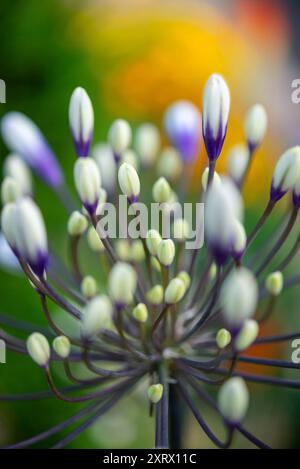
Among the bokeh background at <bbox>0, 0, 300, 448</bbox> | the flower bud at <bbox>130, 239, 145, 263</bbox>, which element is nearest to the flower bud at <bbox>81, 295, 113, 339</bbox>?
the flower bud at <bbox>130, 239, 145, 263</bbox>

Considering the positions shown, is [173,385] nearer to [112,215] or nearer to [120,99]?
[112,215]

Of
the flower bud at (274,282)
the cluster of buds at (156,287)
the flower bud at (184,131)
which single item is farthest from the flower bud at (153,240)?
the flower bud at (184,131)

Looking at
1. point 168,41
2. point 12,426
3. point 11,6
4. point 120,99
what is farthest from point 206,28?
point 12,426

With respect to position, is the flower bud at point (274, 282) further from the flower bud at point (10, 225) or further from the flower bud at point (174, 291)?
the flower bud at point (10, 225)

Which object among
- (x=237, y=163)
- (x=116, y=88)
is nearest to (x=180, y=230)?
(x=237, y=163)

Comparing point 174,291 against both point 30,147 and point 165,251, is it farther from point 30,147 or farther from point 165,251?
point 30,147

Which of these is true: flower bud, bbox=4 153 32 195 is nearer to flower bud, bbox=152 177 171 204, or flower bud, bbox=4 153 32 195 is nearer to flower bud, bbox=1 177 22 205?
flower bud, bbox=1 177 22 205
